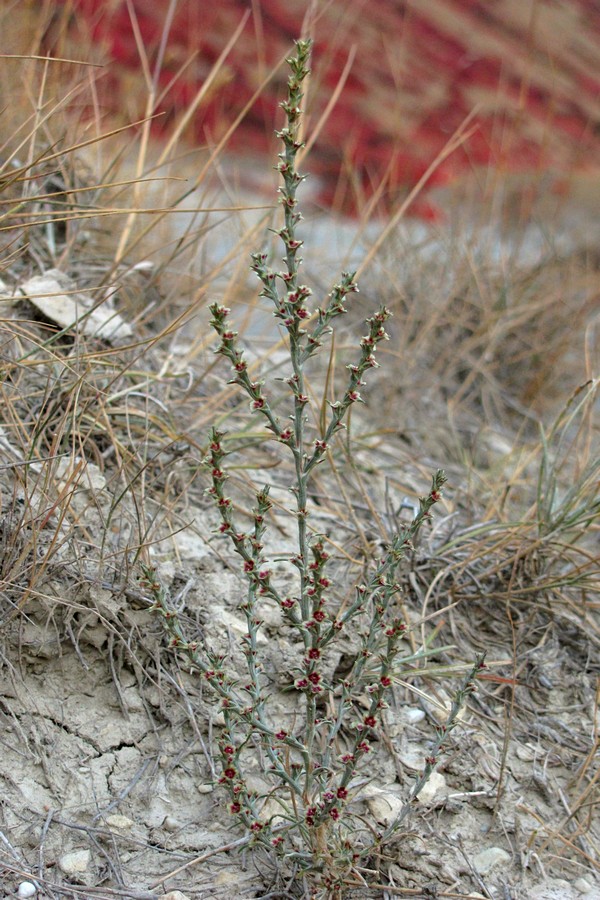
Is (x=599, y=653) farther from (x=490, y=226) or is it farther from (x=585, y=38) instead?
(x=585, y=38)

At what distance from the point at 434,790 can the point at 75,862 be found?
1.83 ft

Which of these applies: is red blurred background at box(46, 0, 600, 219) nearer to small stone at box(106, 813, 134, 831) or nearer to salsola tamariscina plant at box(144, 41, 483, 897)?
salsola tamariscina plant at box(144, 41, 483, 897)

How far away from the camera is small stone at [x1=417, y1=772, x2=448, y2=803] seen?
4.63ft

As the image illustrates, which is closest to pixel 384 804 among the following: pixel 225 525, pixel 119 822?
pixel 119 822

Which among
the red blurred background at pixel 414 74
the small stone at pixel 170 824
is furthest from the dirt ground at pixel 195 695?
the red blurred background at pixel 414 74

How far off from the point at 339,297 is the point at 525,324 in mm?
1869

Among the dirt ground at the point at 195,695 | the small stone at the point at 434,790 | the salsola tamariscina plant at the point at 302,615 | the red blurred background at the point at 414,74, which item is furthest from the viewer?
the red blurred background at the point at 414,74

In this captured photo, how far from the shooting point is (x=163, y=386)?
1.95 meters

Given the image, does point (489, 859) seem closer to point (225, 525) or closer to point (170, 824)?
point (170, 824)

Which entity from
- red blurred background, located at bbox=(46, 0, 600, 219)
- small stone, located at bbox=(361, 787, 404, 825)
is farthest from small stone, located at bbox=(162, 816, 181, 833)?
red blurred background, located at bbox=(46, 0, 600, 219)

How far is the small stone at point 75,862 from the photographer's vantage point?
123 cm

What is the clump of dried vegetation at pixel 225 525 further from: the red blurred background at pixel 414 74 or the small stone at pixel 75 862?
the red blurred background at pixel 414 74

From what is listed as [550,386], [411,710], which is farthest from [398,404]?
[411,710]

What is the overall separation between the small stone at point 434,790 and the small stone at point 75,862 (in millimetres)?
505
